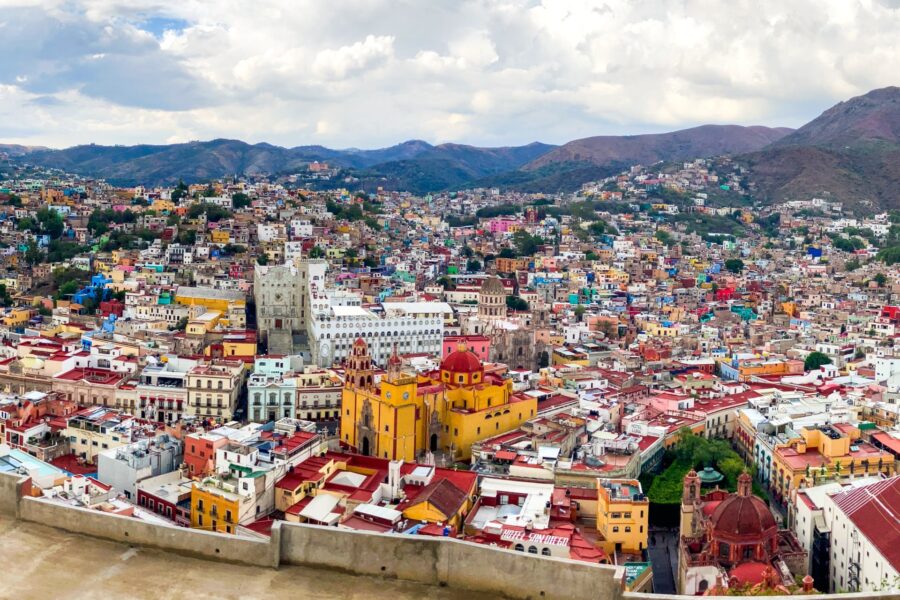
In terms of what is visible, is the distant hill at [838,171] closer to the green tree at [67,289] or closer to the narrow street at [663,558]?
the green tree at [67,289]

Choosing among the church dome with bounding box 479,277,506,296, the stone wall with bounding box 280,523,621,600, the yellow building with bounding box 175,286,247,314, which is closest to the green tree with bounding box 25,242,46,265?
the yellow building with bounding box 175,286,247,314

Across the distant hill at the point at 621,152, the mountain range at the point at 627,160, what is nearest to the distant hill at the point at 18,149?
the mountain range at the point at 627,160

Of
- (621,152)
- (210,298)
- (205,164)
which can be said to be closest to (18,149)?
(205,164)

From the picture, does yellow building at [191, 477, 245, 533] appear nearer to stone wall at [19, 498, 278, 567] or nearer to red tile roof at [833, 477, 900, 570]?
red tile roof at [833, 477, 900, 570]

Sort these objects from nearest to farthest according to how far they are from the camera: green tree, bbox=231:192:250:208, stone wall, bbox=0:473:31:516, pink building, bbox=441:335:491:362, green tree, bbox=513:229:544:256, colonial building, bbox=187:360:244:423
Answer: stone wall, bbox=0:473:31:516, colonial building, bbox=187:360:244:423, pink building, bbox=441:335:491:362, green tree, bbox=231:192:250:208, green tree, bbox=513:229:544:256

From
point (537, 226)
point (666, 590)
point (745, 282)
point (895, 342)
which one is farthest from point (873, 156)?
point (666, 590)

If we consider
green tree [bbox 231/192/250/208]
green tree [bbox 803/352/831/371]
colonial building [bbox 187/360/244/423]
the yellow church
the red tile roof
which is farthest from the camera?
green tree [bbox 231/192/250/208]

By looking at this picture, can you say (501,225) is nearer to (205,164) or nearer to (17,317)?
(17,317)
